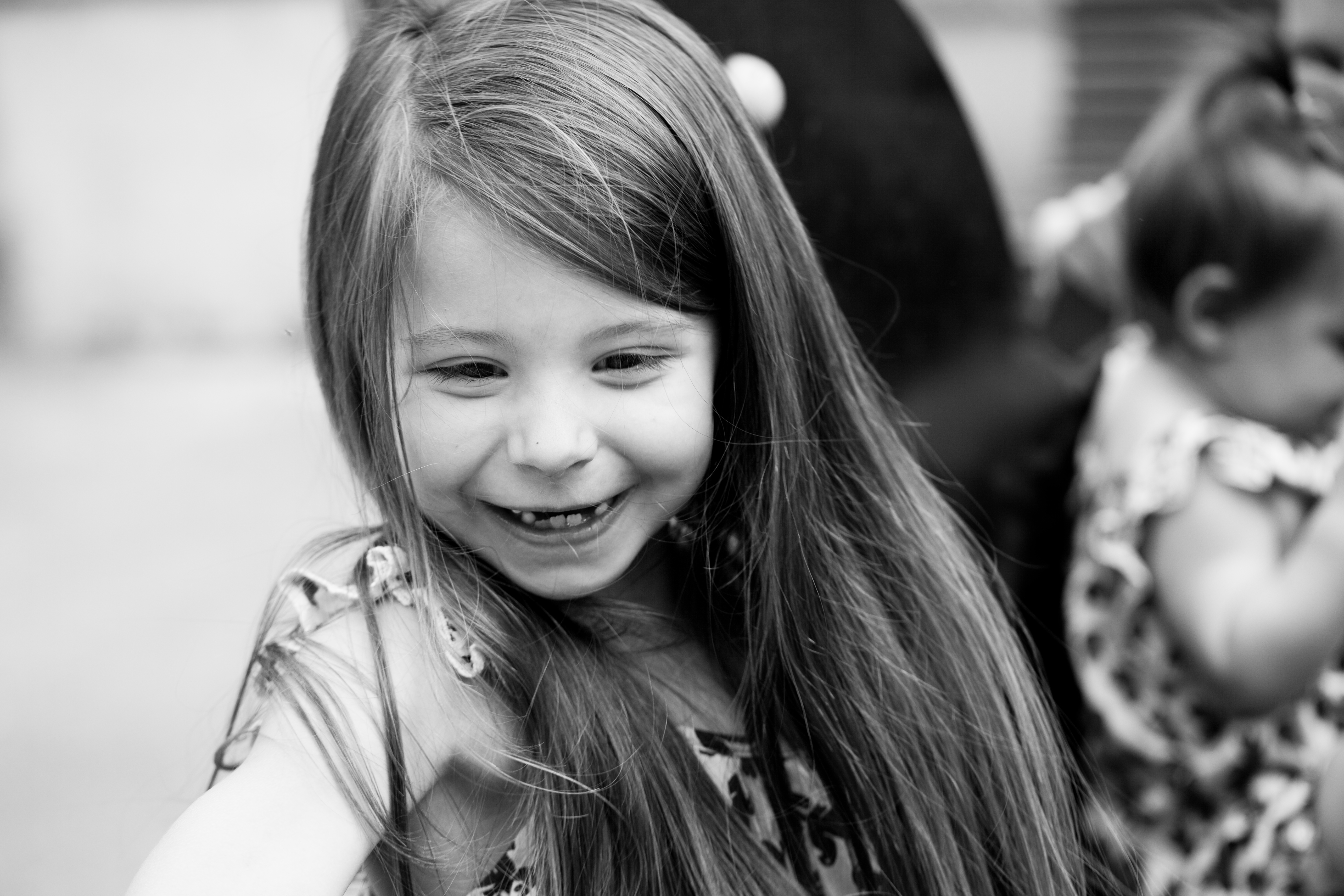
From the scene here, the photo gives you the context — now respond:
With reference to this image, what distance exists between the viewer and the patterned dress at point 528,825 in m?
0.83

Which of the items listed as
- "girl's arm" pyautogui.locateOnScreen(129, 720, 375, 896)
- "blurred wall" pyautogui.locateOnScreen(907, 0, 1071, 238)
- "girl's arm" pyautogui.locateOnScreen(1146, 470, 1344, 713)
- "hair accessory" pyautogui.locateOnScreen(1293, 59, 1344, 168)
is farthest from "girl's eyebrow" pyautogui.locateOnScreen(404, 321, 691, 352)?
"blurred wall" pyautogui.locateOnScreen(907, 0, 1071, 238)

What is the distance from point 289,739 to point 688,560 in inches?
14.6

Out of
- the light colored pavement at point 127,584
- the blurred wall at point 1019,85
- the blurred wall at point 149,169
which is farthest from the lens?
the blurred wall at point 149,169

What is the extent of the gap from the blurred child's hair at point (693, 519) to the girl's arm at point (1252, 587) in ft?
0.78

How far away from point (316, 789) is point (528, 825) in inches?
6.9

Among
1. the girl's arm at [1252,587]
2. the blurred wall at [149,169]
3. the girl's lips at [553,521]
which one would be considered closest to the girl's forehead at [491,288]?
the girl's lips at [553,521]

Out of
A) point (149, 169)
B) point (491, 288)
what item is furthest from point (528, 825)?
point (149, 169)

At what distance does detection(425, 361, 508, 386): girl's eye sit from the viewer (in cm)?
78

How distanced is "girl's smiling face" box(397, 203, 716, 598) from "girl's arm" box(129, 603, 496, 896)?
0.09 metres

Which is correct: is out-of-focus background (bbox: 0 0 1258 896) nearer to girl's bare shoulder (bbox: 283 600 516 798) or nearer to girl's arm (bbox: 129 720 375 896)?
girl's bare shoulder (bbox: 283 600 516 798)

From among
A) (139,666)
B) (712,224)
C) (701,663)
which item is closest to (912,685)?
(701,663)

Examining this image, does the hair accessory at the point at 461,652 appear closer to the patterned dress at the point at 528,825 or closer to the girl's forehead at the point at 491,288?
the patterned dress at the point at 528,825

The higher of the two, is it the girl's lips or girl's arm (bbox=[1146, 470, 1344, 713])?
the girl's lips

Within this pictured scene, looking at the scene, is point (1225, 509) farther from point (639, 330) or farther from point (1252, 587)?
point (639, 330)
